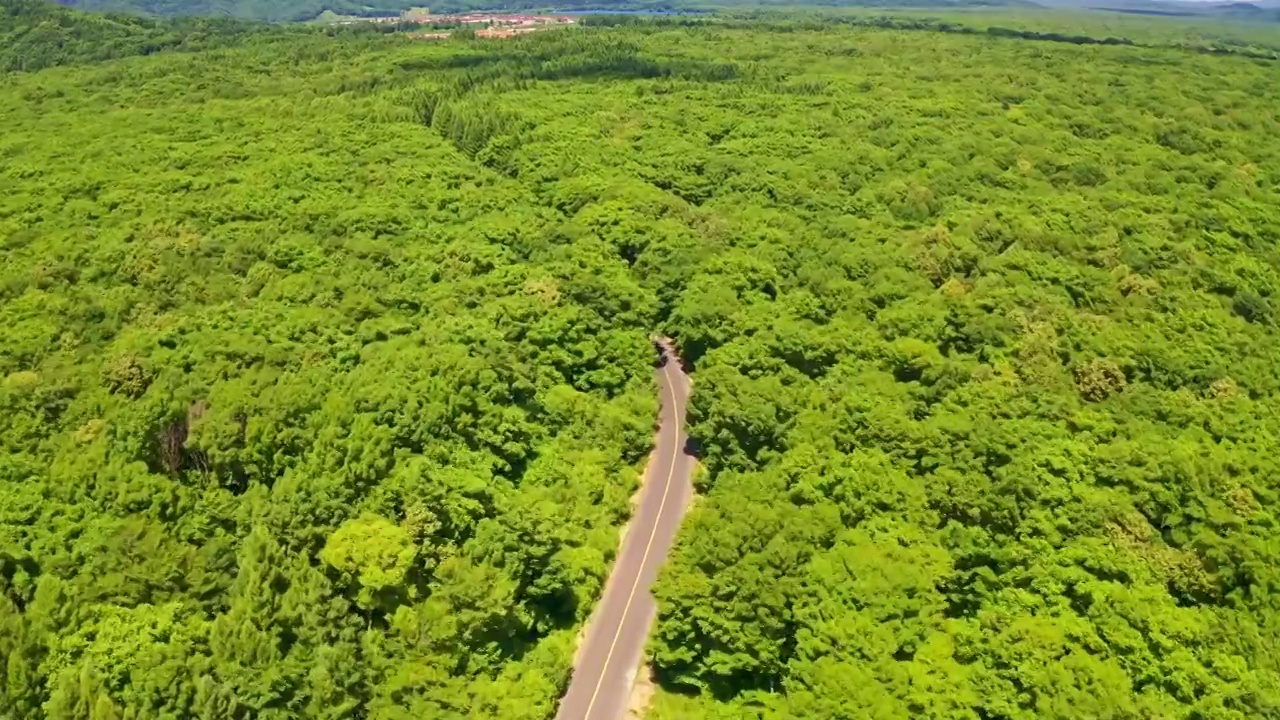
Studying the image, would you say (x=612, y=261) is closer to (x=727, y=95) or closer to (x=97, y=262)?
(x=97, y=262)

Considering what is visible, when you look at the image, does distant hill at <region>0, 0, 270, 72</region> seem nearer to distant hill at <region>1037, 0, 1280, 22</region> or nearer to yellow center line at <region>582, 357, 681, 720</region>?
yellow center line at <region>582, 357, 681, 720</region>

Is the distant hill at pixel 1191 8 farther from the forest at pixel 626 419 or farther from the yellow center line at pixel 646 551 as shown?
the yellow center line at pixel 646 551

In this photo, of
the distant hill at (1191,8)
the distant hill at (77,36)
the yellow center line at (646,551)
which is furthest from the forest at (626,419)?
the distant hill at (1191,8)

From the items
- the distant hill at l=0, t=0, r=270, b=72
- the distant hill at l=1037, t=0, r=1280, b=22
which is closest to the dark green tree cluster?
the distant hill at l=0, t=0, r=270, b=72

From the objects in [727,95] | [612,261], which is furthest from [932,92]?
[612,261]

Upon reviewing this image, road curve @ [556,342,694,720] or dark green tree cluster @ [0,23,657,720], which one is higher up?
dark green tree cluster @ [0,23,657,720]

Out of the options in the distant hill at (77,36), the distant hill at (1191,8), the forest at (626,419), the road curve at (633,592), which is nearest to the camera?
the forest at (626,419)

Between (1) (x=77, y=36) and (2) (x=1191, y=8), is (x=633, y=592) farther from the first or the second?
(2) (x=1191, y=8)
